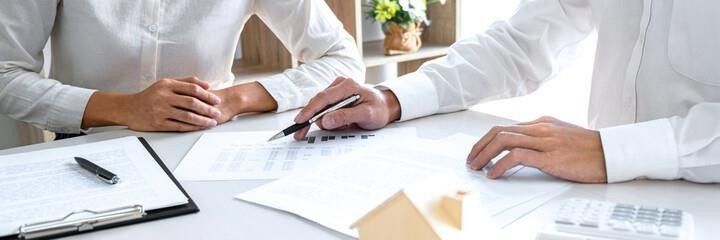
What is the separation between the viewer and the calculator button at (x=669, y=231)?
66 centimetres

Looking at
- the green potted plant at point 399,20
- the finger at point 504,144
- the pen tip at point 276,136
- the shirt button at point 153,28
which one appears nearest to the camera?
the finger at point 504,144

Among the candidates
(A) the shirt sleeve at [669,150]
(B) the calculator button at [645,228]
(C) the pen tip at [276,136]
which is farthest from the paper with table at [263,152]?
(B) the calculator button at [645,228]

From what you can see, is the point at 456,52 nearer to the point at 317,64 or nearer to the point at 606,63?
the point at 606,63

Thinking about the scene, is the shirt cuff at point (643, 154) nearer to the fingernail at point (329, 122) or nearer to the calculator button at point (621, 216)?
the calculator button at point (621, 216)

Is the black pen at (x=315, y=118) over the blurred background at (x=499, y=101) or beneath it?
over

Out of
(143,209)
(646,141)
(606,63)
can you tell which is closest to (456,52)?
(606,63)

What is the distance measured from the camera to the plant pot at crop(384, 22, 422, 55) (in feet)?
8.32

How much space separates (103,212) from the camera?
0.78 m

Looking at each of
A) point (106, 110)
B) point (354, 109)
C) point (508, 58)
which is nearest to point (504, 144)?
point (354, 109)

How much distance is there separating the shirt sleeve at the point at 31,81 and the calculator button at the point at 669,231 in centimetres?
101

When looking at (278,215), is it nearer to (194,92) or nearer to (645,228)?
(645,228)

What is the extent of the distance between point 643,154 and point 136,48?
41.0 inches

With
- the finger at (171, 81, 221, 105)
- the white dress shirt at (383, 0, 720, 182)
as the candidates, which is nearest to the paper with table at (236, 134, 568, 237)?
the white dress shirt at (383, 0, 720, 182)

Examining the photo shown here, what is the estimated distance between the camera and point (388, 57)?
2545mm
